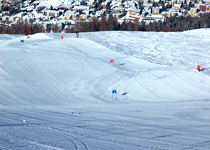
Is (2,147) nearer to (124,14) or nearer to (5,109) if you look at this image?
(5,109)

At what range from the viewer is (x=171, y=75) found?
1858 centimetres

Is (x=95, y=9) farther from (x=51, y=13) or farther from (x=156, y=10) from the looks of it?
(x=156, y=10)

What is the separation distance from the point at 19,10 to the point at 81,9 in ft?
48.6

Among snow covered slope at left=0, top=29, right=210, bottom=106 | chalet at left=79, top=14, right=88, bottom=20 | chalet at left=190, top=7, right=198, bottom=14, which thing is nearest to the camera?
snow covered slope at left=0, top=29, right=210, bottom=106

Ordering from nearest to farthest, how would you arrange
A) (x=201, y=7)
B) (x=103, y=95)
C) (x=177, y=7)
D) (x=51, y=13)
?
(x=103, y=95), (x=51, y=13), (x=201, y=7), (x=177, y=7)

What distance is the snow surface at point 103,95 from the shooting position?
8.05 meters

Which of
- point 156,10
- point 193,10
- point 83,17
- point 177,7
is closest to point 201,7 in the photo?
point 193,10

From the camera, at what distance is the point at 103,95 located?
15203mm

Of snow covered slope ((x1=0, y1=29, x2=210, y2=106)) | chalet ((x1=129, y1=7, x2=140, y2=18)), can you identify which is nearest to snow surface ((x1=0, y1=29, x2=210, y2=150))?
snow covered slope ((x1=0, y1=29, x2=210, y2=106))

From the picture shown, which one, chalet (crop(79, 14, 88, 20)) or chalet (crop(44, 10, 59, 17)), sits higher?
chalet (crop(44, 10, 59, 17))

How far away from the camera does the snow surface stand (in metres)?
8.05

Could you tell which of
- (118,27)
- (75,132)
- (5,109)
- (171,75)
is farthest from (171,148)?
(118,27)

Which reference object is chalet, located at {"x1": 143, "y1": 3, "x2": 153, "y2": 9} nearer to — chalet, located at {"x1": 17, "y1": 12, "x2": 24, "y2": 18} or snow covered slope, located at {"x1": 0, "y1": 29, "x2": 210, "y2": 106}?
chalet, located at {"x1": 17, "y1": 12, "x2": 24, "y2": 18}

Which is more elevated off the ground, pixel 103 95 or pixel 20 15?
pixel 20 15
